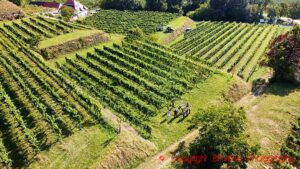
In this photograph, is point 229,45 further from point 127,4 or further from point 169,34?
point 127,4

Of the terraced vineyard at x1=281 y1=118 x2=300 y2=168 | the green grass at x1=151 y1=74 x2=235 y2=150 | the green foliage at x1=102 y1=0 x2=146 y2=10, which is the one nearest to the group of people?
the green grass at x1=151 y1=74 x2=235 y2=150

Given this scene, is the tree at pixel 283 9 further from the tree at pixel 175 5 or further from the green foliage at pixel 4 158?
the green foliage at pixel 4 158

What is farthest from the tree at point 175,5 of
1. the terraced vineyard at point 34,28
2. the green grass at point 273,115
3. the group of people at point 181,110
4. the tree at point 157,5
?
the group of people at point 181,110

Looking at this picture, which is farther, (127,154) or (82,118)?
(82,118)

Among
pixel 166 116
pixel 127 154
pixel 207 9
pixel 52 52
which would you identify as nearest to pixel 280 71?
pixel 166 116

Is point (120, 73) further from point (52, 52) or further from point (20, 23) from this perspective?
point (20, 23)
